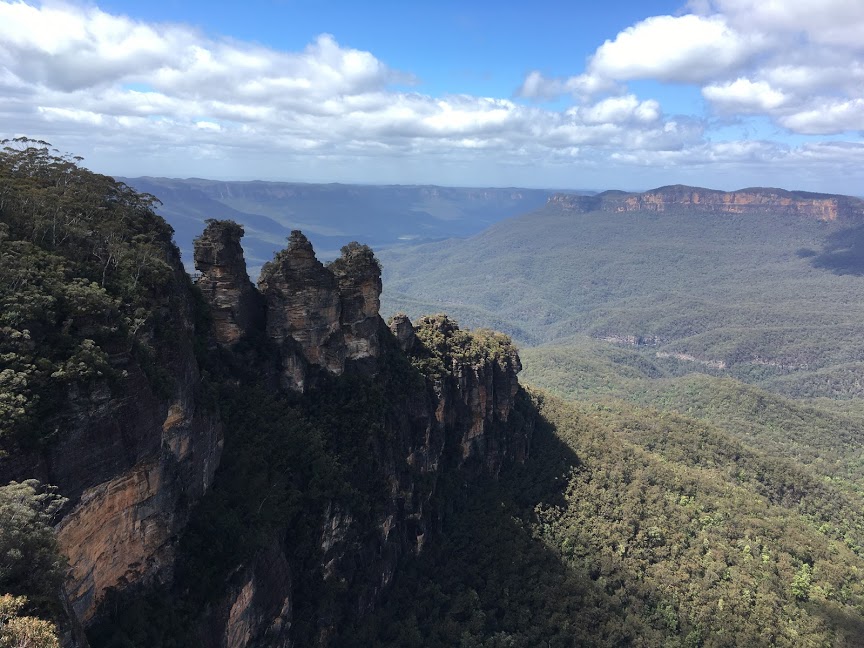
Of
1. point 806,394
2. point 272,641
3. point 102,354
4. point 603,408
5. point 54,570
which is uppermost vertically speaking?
point 102,354

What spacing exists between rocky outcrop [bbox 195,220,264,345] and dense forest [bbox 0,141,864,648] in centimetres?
148

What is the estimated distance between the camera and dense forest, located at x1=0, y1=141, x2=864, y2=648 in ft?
67.6

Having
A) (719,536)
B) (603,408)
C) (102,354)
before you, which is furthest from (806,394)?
(102,354)

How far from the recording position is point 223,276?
36.4 meters

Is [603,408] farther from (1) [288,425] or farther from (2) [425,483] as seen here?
(1) [288,425]

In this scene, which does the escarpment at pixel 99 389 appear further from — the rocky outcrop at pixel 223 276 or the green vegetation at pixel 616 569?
the green vegetation at pixel 616 569

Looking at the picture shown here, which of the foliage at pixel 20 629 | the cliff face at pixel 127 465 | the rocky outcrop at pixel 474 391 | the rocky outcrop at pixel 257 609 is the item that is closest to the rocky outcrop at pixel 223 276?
the cliff face at pixel 127 465

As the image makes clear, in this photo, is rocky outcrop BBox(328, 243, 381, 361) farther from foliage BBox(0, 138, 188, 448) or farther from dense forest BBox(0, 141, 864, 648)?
foliage BBox(0, 138, 188, 448)

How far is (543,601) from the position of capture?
138 ft

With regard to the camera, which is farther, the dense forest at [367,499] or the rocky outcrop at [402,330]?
the rocky outcrop at [402,330]

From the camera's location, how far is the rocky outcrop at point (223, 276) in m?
35.8

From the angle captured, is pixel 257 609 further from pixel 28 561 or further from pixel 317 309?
pixel 317 309

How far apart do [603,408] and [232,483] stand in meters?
76.0

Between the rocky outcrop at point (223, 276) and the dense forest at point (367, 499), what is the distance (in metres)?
1.48
